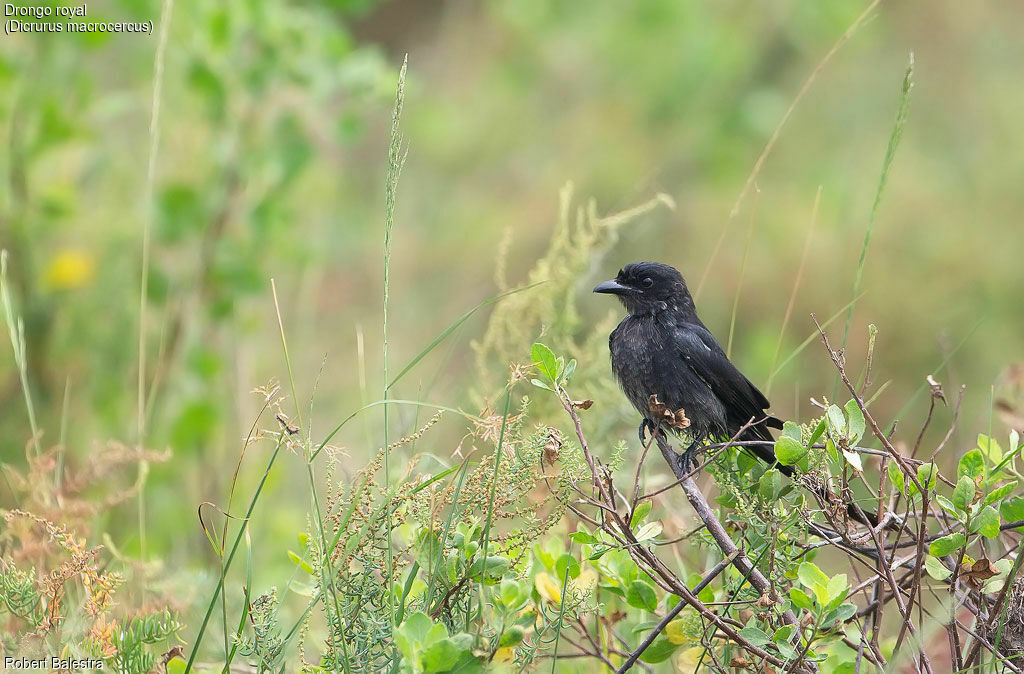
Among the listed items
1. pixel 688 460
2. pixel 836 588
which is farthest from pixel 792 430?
pixel 688 460

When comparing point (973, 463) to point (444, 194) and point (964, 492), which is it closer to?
point (964, 492)

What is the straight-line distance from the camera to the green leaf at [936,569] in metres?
1.92

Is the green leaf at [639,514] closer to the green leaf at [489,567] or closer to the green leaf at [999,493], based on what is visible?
the green leaf at [489,567]

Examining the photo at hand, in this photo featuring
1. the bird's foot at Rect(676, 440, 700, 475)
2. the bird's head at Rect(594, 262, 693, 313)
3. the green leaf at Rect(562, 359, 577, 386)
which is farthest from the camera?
the bird's head at Rect(594, 262, 693, 313)

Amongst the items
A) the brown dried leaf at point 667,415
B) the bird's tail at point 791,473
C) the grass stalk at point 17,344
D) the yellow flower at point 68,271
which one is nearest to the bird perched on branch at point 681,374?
the bird's tail at point 791,473

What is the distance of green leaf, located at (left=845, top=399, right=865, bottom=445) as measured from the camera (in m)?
1.92

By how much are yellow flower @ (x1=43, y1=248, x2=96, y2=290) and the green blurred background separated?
10 millimetres

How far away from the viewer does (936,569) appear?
1.93 metres

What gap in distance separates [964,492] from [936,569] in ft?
0.56

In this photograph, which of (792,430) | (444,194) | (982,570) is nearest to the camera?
(982,570)

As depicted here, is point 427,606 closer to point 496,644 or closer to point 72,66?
point 496,644

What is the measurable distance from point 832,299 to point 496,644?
5.90 m

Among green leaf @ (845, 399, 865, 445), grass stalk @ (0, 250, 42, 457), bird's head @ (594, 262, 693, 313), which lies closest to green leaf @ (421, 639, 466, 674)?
green leaf @ (845, 399, 865, 445)

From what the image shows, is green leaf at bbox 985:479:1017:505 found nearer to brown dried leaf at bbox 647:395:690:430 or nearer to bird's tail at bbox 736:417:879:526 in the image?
bird's tail at bbox 736:417:879:526
